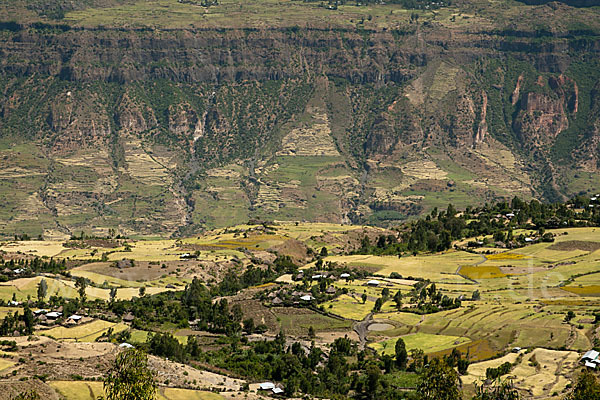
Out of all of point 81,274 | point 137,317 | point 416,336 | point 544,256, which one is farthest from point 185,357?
point 544,256

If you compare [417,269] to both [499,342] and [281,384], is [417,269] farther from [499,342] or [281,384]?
[281,384]

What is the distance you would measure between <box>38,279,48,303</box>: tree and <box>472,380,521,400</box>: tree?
77024mm

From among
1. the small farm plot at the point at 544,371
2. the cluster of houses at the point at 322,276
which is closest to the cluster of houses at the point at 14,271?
the cluster of houses at the point at 322,276

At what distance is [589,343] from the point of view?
5497 inches

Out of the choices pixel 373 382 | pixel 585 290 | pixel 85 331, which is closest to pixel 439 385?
pixel 373 382

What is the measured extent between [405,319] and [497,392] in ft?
162

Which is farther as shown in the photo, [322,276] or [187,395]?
[322,276]

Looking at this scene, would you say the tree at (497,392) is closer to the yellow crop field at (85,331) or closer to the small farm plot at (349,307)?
the small farm plot at (349,307)

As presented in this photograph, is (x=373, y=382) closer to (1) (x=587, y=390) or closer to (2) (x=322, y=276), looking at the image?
(1) (x=587, y=390)

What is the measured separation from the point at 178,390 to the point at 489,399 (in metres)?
35.9

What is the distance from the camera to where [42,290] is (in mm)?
172000

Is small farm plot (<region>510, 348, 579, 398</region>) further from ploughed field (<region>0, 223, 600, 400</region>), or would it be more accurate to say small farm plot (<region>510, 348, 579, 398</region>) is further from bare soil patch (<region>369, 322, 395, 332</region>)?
bare soil patch (<region>369, 322, 395, 332</region>)

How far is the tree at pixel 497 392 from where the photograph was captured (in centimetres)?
10894

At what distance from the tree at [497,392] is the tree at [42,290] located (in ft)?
253
